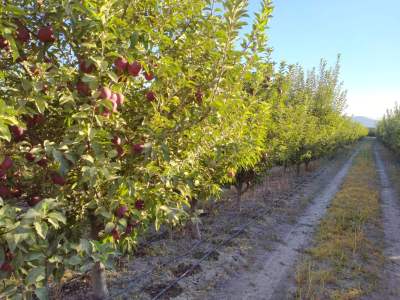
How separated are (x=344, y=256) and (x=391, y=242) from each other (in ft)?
8.36

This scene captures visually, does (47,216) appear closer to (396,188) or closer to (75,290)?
(75,290)

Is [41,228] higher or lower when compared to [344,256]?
higher

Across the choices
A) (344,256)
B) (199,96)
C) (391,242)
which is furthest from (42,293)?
Answer: (391,242)

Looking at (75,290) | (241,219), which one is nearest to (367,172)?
(241,219)

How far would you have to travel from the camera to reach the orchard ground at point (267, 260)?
242 inches

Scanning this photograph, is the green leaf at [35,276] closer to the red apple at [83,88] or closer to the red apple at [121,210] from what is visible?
the red apple at [121,210]

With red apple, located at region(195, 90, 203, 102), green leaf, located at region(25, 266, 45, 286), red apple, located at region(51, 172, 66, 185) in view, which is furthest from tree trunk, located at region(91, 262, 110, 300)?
green leaf, located at region(25, 266, 45, 286)

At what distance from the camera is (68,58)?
122 inches

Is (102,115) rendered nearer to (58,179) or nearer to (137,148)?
(137,148)

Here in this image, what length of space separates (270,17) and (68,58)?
2.30 m

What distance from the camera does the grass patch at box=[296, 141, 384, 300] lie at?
21.0 ft

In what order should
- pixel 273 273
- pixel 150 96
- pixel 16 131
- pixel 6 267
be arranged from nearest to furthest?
pixel 6 267 → pixel 16 131 → pixel 150 96 → pixel 273 273

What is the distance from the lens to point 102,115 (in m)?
2.77

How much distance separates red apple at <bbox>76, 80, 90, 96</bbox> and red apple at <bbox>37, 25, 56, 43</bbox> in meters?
0.43
